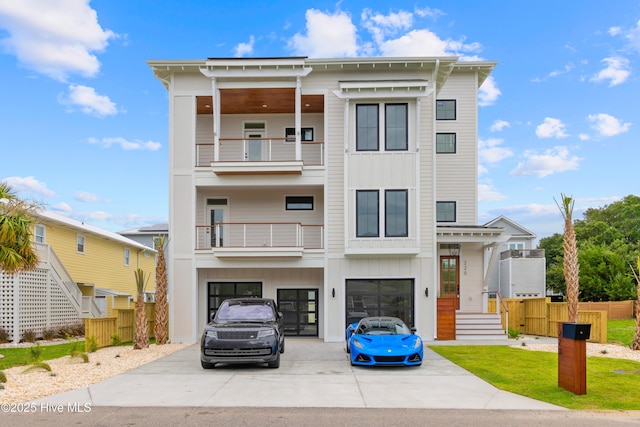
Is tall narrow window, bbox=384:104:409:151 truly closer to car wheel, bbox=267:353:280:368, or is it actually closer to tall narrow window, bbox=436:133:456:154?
tall narrow window, bbox=436:133:456:154

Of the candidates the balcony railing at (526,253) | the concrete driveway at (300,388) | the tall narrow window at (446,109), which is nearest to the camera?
the concrete driveway at (300,388)

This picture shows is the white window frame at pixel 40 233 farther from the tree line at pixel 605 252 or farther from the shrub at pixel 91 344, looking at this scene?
the tree line at pixel 605 252

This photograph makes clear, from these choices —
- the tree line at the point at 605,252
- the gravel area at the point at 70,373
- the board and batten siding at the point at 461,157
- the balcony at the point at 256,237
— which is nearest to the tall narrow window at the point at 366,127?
the balcony at the point at 256,237

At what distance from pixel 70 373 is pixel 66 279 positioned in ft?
47.4

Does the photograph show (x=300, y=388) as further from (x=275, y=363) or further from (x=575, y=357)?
(x=575, y=357)

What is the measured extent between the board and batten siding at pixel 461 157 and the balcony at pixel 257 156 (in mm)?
6349

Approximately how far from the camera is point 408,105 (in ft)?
65.3

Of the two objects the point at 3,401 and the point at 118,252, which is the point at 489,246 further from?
the point at 118,252

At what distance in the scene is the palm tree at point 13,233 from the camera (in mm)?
14980

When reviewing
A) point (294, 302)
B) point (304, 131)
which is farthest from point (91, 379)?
point (304, 131)

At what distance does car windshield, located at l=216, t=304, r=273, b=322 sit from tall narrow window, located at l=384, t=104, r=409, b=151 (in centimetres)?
832

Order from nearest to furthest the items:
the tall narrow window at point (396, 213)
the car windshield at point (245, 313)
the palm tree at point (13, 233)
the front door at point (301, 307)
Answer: the car windshield at point (245, 313) < the palm tree at point (13, 233) < the tall narrow window at point (396, 213) < the front door at point (301, 307)

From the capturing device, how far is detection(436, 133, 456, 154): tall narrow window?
24.6 meters

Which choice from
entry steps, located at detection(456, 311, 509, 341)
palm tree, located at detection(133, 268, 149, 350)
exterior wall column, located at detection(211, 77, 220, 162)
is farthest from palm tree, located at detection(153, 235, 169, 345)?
entry steps, located at detection(456, 311, 509, 341)
